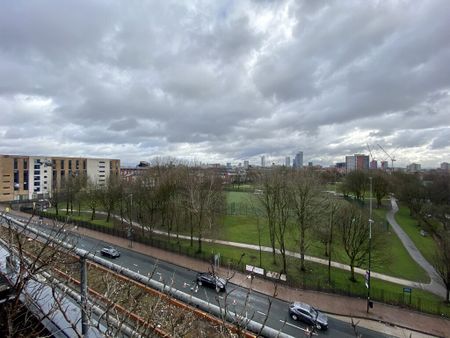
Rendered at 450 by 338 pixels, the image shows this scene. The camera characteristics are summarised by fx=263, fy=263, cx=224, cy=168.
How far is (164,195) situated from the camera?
1242 inches

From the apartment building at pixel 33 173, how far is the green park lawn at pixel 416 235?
180 ft

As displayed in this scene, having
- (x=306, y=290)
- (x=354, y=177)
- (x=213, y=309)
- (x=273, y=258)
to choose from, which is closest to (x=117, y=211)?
(x=273, y=258)

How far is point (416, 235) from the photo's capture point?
1470 inches

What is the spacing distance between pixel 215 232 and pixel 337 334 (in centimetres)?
1835

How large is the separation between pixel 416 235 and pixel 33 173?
83176 mm

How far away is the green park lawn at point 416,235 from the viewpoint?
29881mm

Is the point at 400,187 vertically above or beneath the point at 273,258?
above

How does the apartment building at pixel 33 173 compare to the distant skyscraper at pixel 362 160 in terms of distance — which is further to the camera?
the distant skyscraper at pixel 362 160

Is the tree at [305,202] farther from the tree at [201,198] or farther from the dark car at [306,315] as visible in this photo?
the tree at [201,198]

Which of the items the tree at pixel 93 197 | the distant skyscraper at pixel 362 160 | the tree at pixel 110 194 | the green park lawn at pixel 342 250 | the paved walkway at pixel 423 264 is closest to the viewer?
the paved walkway at pixel 423 264

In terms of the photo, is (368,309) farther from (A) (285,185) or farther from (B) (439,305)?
(A) (285,185)

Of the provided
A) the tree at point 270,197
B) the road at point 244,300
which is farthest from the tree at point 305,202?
the road at point 244,300

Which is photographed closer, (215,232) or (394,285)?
(394,285)

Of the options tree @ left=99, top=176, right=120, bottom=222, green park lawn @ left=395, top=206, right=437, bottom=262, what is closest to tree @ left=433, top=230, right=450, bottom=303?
green park lawn @ left=395, top=206, right=437, bottom=262
